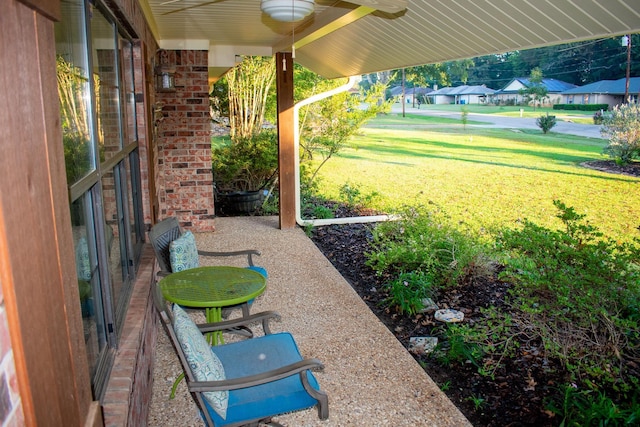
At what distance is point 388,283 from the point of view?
564 centimetres

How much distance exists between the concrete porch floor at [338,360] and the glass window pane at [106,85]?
5.26 feet

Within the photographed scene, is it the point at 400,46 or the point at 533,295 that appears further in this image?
the point at 400,46

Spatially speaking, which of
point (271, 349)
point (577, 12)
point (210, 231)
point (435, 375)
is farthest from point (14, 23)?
point (210, 231)

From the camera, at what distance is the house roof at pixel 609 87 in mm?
20875

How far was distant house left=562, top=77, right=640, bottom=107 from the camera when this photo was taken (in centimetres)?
2097

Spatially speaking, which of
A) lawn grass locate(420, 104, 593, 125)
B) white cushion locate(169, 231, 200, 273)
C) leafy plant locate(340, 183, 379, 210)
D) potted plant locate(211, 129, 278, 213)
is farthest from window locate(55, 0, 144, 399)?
lawn grass locate(420, 104, 593, 125)

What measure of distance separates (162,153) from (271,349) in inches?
184

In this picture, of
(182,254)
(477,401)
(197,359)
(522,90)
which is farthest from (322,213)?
(522,90)

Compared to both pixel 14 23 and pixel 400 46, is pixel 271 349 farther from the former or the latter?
pixel 400 46

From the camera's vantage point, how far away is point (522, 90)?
2547 centimetres

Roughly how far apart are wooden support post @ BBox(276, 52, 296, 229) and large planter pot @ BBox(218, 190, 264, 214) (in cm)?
142

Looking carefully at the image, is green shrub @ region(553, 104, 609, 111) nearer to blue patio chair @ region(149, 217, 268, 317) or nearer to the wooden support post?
the wooden support post

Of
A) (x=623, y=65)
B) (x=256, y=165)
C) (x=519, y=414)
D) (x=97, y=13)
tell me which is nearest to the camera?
(x=97, y=13)

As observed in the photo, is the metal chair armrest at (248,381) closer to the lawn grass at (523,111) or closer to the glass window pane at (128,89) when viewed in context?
the glass window pane at (128,89)
